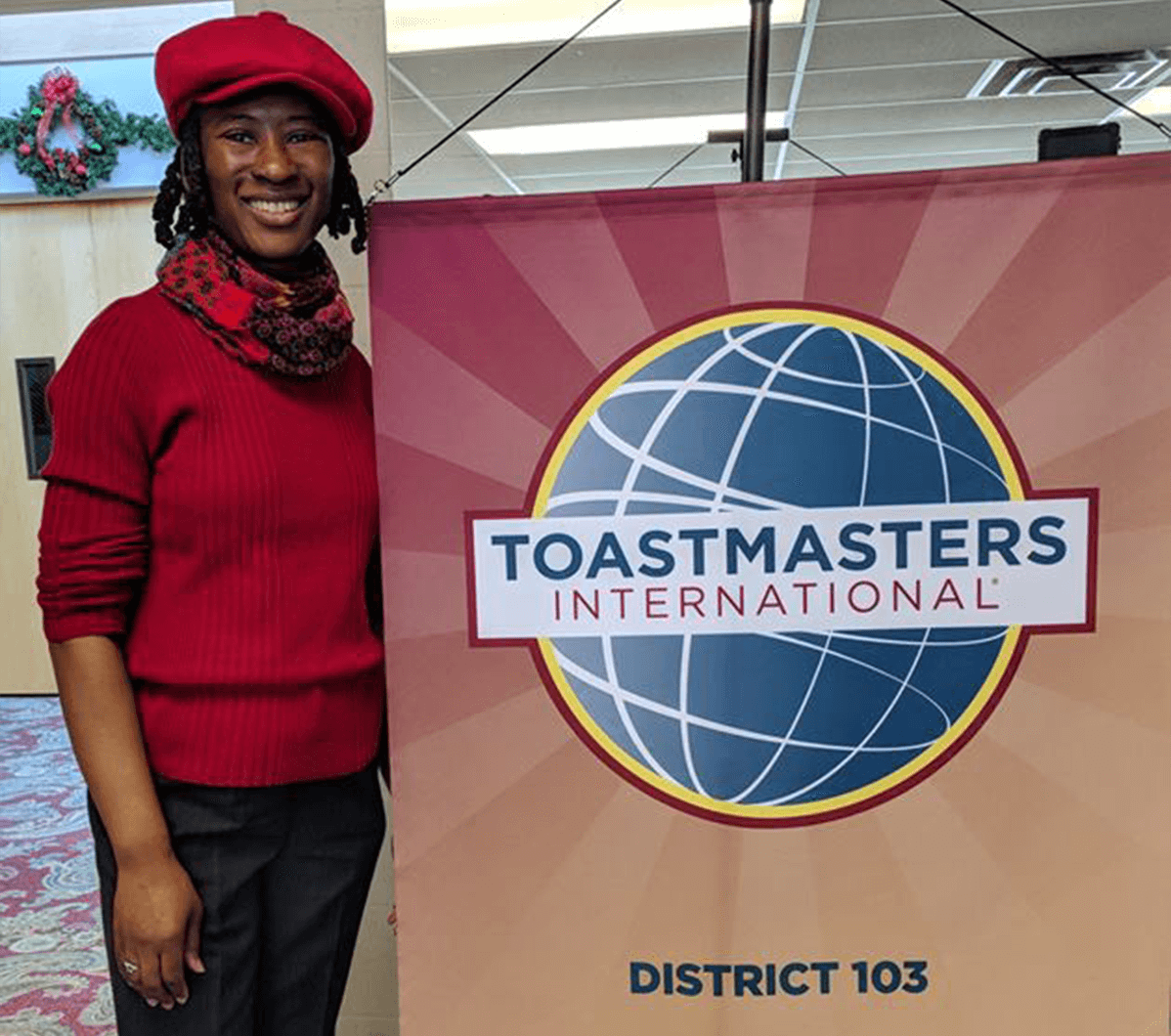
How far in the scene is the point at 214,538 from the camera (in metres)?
1.09

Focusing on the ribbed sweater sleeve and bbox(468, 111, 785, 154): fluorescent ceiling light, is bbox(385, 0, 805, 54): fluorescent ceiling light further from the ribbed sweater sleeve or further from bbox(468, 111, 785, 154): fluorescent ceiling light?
the ribbed sweater sleeve

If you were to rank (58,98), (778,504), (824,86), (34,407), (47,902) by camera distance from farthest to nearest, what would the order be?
(824,86) < (34,407) < (58,98) < (47,902) < (778,504)

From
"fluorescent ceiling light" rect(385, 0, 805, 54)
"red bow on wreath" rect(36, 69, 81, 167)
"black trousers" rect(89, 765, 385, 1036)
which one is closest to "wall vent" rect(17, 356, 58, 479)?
"red bow on wreath" rect(36, 69, 81, 167)

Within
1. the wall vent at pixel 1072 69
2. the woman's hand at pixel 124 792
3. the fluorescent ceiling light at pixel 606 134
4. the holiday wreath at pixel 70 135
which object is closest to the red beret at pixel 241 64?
the woman's hand at pixel 124 792

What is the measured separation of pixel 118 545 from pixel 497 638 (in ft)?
1.38

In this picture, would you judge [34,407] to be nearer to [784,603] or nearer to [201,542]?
[201,542]

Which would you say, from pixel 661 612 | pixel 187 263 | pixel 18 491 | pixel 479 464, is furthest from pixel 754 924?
pixel 18 491

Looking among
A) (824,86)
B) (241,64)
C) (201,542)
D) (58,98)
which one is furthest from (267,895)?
(824,86)

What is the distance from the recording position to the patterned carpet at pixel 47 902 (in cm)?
237

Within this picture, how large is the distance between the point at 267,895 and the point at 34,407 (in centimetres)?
439

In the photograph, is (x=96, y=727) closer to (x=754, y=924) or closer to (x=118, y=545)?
(x=118, y=545)

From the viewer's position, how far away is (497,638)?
4.00ft

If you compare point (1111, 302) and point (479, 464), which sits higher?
point (1111, 302)

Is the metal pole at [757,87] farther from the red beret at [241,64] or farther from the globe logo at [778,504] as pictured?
the red beret at [241,64]
